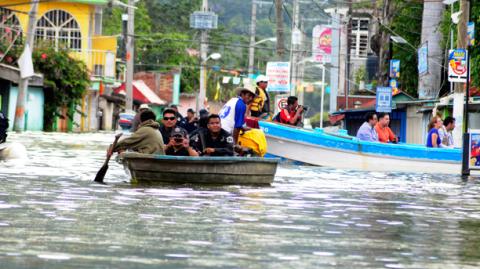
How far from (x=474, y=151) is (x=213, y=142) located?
874cm

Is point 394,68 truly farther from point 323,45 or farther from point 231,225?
point 231,225

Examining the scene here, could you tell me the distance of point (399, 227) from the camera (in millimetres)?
14758

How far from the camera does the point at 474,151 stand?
94.7 ft

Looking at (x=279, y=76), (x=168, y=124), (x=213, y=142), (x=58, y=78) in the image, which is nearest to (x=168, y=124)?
(x=168, y=124)

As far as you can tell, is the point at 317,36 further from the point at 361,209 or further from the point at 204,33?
the point at 361,209

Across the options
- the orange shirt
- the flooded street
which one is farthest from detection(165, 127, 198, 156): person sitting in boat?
the orange shirt

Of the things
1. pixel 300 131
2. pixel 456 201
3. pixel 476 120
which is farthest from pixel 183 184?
pixel 476 120

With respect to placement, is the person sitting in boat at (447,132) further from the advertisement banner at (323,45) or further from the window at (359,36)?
the window at (359,36)

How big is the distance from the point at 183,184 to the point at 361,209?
4660mm

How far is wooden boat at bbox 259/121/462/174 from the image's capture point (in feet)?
102

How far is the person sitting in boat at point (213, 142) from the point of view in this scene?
2203 centimetres

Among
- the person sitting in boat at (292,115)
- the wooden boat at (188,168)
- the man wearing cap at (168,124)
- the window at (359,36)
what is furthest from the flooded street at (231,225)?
the window at (359,36)

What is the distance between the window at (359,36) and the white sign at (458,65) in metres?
50.9

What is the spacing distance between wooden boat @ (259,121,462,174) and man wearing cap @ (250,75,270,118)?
12.6ft
